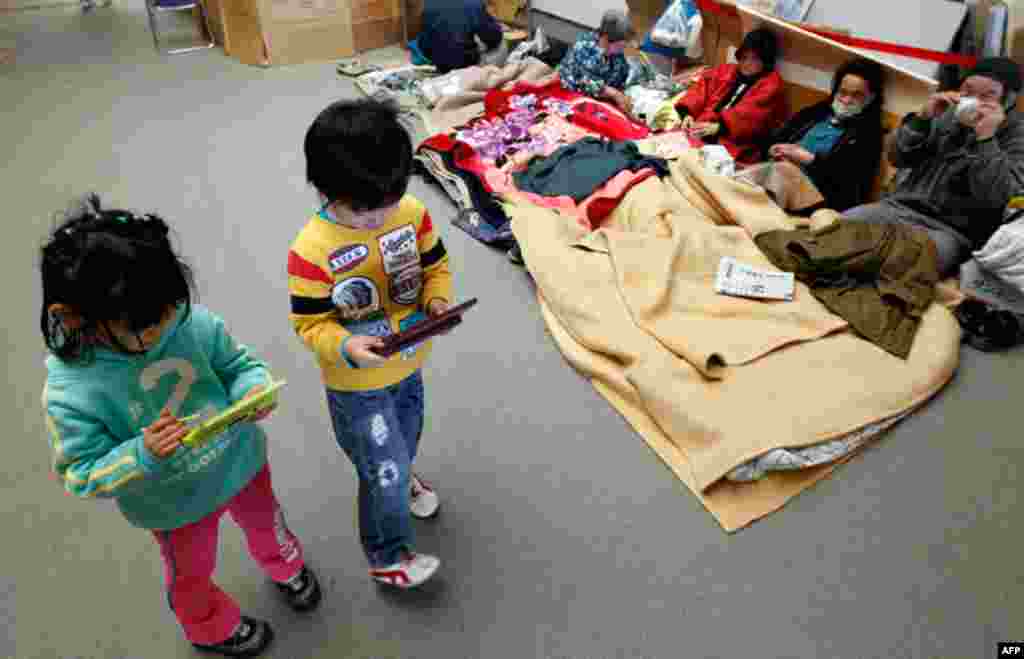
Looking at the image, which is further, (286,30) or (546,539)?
(286,30)

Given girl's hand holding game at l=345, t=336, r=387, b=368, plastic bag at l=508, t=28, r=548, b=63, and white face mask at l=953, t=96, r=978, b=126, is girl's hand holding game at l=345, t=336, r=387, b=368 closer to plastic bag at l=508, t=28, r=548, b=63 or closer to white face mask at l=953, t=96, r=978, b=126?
white face mask at l=953, t=96, r=978, b=126

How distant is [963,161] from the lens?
2.16m

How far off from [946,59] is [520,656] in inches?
105

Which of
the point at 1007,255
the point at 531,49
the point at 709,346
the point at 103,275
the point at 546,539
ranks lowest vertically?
the point at 546,539

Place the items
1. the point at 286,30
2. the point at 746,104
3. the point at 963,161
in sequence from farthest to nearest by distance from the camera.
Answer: the point at 286,30 < the point at 746,104 < the point at 963,161

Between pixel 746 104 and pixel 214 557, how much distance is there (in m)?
2.73

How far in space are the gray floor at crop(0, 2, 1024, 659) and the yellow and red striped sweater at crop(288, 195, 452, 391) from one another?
0.53 metres

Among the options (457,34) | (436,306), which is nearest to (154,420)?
(436,306)

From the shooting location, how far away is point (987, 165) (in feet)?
6.89

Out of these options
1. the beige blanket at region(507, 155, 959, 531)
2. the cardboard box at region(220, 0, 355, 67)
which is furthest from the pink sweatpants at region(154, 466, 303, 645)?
the cardboard box at region(220, 0, 355, 67)

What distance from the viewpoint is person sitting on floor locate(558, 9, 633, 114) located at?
10.7ft

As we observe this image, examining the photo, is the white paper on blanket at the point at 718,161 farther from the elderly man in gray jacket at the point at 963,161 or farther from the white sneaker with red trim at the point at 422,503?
the white sneaker with red trim at the point at 422,503

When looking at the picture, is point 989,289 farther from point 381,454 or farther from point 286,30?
point 286,30

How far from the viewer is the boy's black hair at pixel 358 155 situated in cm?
99
